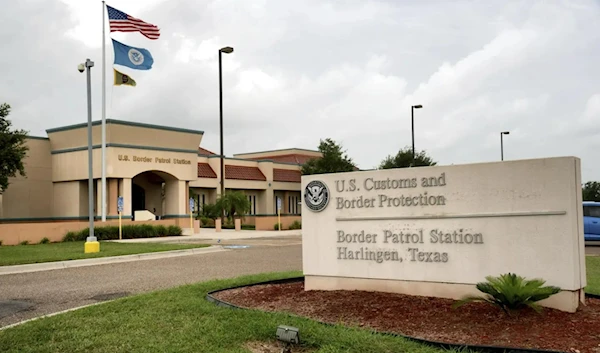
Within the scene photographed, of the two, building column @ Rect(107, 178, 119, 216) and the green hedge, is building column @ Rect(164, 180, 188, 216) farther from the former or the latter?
the green hedge

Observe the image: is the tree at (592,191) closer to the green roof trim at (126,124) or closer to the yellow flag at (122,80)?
the green roof trim at (126,124)

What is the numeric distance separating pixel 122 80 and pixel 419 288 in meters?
24.8

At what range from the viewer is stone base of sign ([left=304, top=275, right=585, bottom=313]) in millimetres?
6785

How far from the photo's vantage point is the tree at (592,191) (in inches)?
2218

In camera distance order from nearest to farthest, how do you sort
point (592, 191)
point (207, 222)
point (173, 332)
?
point (173, 332), point (207, 222), point (592, 191)

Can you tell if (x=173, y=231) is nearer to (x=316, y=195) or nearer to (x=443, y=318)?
(x=316, y=195)

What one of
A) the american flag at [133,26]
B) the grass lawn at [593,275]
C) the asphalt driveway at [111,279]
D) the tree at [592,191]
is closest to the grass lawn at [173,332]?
the asphalt driveway at [111,279]

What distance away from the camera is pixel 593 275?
41.0 feet

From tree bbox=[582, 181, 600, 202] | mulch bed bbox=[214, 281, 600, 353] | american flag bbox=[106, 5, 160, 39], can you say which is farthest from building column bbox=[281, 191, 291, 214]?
mulch bed bbox=[214, 281, 600, 353]

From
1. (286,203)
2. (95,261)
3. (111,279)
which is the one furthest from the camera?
(286,203)

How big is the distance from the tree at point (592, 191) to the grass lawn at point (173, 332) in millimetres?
56358

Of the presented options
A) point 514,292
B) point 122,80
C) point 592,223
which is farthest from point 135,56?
point 514,292

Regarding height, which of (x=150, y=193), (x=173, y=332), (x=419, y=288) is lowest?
(x=173, y=332)

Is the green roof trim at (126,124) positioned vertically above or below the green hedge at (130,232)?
above
